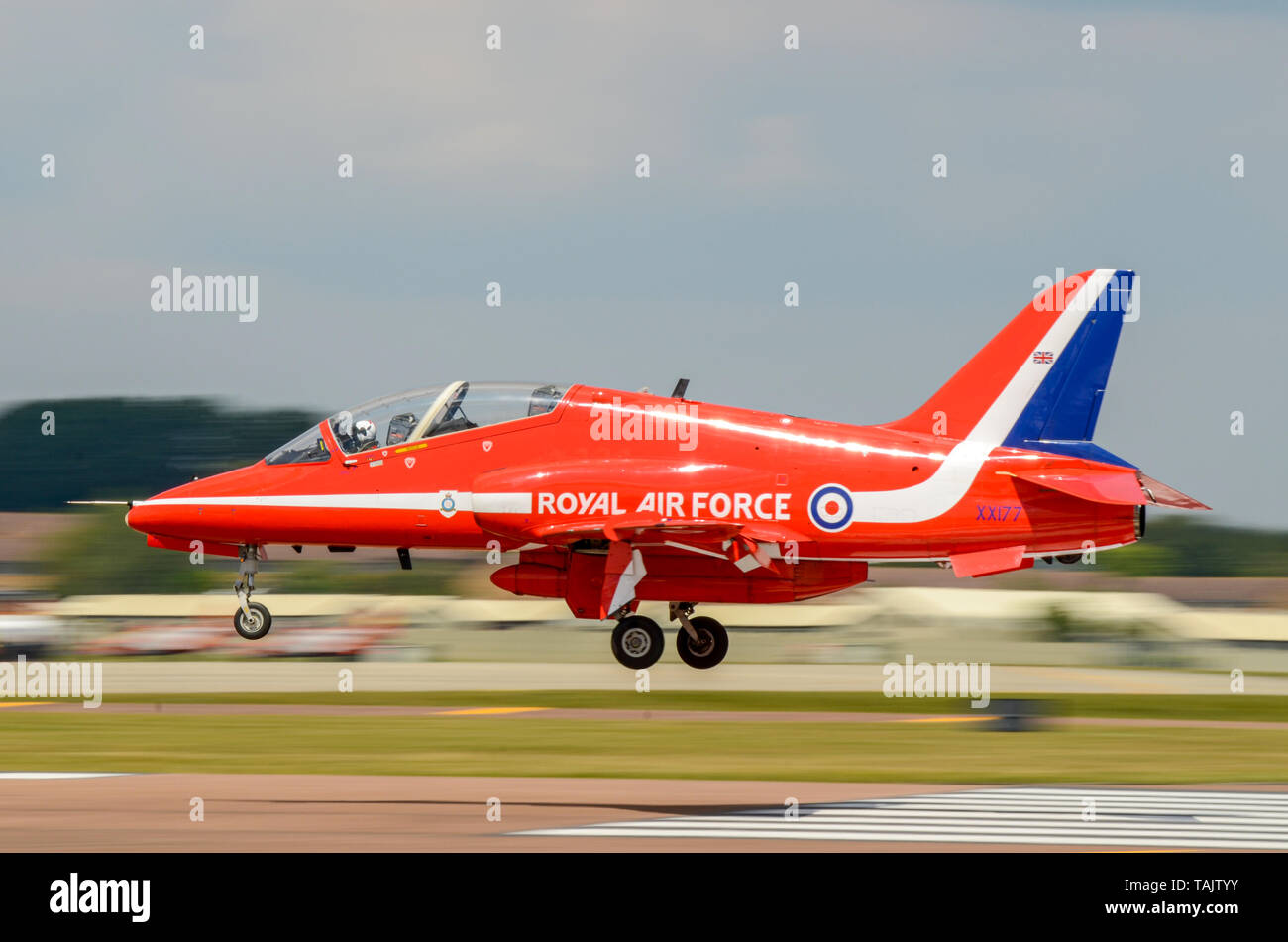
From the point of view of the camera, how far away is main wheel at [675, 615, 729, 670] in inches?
999

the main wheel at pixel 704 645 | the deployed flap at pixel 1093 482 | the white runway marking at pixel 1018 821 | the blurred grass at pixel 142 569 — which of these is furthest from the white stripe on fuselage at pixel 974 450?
the blurred grass at pixel 142 569

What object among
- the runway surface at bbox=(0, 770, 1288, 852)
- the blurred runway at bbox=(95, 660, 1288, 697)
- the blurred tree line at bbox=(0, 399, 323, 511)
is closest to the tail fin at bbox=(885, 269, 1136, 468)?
the blurred runway at bbox=(95, 660, 1288, 697)

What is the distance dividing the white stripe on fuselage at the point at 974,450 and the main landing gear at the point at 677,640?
122 inches

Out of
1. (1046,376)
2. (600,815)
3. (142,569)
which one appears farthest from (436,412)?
(142,569)

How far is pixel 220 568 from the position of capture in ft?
215

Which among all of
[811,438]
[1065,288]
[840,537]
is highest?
[1065,288]

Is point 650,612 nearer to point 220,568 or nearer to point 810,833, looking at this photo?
point 810,833

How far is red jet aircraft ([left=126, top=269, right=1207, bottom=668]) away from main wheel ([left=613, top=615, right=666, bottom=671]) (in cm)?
4

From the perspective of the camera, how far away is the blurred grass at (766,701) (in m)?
26.3

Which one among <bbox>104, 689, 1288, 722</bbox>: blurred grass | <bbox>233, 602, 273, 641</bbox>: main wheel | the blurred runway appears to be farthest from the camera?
the blurred runway

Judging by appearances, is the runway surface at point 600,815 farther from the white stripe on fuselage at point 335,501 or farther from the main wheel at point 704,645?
the main wheel at point 704,645

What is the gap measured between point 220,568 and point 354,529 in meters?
42.8

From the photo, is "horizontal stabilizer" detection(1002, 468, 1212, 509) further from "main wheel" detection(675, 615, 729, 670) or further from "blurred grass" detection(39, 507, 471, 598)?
"blurred grass" detection(39, 507, 471, 598)

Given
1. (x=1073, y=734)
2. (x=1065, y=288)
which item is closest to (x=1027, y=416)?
(x=1065, y=288)
